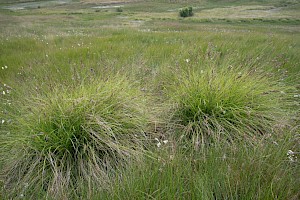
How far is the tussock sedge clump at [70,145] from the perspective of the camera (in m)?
2.35

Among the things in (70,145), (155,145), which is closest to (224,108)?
(155,145)

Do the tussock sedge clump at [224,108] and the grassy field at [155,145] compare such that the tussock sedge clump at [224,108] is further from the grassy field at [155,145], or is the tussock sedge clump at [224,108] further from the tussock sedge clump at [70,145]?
the tussock sedge clump at [70,145]

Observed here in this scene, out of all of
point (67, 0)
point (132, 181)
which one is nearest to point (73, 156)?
point (132, 181)

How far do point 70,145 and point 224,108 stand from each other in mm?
1872

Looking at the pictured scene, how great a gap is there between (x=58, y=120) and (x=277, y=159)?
2.18 m

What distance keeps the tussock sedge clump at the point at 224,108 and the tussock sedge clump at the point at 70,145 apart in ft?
1.96

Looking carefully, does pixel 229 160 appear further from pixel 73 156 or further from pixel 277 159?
pixel 73 156

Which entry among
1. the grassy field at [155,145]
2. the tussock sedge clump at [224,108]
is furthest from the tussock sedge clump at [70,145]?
the tussock sedge clump at [224,108]

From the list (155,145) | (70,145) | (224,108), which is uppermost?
(224,108)

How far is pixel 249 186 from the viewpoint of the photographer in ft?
5.81

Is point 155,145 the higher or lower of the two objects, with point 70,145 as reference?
lower

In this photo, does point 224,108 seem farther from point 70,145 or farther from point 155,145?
point 70,145

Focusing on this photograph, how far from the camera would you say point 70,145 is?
259cm

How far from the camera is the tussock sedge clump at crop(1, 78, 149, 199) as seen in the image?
235cm
